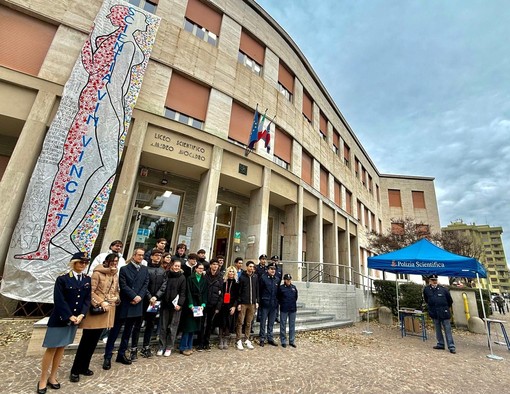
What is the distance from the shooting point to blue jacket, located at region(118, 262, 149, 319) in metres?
3.99

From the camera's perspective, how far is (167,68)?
9.67 metres

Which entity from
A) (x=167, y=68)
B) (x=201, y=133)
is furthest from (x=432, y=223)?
(x=167, y=68)

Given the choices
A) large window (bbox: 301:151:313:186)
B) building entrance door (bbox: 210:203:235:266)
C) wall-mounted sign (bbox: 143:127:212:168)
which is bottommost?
building entrance door (bbox: 210:203:235:266)

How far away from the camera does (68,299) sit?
10.6ft

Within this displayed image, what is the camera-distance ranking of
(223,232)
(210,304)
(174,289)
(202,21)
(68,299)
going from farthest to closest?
(223,232), (202,21), (210,304), (174,289), (68,299)

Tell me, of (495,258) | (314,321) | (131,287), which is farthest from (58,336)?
(495,258)

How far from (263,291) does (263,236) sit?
16.1ft

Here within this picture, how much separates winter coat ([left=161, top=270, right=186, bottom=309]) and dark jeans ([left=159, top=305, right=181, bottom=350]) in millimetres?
168

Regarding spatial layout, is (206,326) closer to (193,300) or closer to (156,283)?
(193,300)

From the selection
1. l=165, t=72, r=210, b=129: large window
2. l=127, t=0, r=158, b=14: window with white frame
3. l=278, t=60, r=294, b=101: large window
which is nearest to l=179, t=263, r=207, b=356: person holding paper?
l=165, t=72, r=210, b=129: large window

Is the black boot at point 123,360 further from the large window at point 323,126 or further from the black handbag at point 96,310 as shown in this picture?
the large window at point 323,126

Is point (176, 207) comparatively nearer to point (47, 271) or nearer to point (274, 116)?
point (47, 271)

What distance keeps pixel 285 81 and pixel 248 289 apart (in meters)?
13.2

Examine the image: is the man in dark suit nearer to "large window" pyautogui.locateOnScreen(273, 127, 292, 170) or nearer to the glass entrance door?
the glass entrance door
